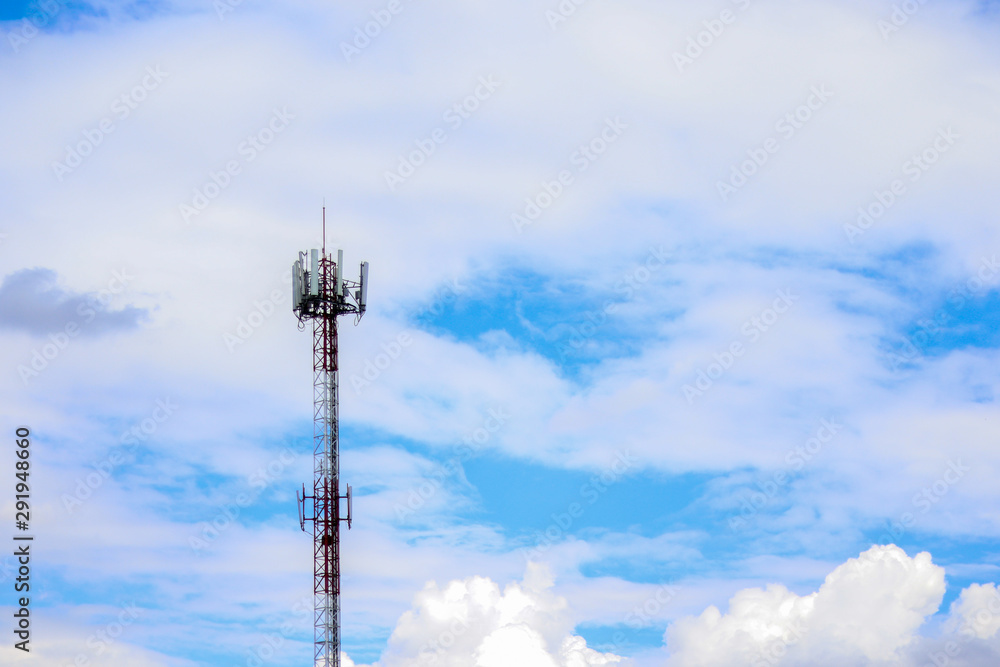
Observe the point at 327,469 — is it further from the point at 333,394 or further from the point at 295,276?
the point at 295,276

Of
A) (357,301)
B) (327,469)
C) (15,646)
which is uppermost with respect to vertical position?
(357,301)

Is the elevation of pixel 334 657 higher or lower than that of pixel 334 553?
→ lower

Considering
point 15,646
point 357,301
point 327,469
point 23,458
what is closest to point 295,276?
point 357,301

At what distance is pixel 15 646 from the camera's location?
10144 centimetres

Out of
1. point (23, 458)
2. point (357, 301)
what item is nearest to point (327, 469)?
point (357, 301)

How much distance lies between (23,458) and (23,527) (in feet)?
17.3

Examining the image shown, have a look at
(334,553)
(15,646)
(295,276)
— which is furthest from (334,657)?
(295,276)

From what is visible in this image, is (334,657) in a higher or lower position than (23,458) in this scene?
lower

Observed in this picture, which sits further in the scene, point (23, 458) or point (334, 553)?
point (334, 553)

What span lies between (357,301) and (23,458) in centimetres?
3279

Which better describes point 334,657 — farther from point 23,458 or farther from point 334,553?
point 23,458

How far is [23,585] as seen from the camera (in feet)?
338

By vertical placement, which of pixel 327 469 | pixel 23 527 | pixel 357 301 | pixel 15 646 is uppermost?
pixel 357 301

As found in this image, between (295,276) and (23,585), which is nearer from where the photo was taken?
(23,585)
